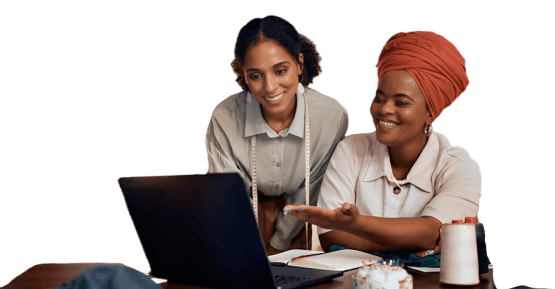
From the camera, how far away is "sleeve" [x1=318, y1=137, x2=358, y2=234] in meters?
2.74

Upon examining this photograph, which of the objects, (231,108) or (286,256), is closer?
(286,256)

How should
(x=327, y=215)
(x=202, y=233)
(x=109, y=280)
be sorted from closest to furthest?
1. (x=109, y=280)
2. (x=202, y=233)
3. (x=327, y=215)

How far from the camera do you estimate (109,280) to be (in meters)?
1.62

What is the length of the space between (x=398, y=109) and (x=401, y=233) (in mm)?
568

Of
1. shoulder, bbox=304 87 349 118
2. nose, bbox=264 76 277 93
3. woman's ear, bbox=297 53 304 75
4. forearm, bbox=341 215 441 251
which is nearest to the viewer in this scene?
forearm, bbox=341 215 441 251

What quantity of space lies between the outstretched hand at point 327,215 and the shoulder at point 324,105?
1.27m

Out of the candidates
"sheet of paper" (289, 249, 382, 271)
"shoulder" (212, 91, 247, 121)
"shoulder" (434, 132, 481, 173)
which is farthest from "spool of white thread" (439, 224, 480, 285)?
"shoulder" (212, 91, 247, 121)

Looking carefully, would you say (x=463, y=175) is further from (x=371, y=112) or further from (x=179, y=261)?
(x=179, y=261)

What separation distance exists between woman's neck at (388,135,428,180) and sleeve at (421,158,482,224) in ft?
0.54

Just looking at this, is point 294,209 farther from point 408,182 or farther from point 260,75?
point 260,75

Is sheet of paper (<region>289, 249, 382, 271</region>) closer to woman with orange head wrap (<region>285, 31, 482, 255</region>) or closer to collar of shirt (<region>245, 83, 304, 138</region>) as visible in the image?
woman with orange head wrap (<region>285, 31, 482, 255</region>)

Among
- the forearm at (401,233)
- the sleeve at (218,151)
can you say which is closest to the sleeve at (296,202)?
the sleeve at (218,151)

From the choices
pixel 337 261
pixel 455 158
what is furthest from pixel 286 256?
pixel 455 158

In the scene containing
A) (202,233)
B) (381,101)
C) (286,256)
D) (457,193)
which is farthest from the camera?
(381,101)
